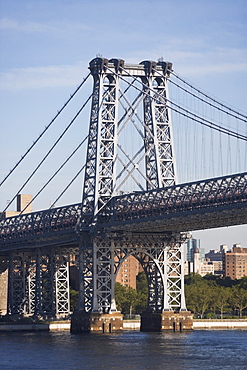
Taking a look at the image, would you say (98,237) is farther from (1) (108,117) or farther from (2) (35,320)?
(2) (35,320)

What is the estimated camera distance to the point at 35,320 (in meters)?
154

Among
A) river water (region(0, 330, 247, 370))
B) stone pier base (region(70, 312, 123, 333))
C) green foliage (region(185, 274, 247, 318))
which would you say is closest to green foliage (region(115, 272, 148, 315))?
green foliage (region(185, 274, 247, 318))

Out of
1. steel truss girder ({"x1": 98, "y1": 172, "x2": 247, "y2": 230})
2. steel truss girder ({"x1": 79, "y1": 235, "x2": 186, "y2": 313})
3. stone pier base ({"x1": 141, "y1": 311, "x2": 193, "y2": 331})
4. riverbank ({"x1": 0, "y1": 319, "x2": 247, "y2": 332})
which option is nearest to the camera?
steel truss girder ({"x1": 98, "y1": 172, "x2": 247, "y2": 230})

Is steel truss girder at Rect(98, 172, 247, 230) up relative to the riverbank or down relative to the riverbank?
Result: up

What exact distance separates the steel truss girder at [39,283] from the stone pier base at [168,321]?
80.7ft

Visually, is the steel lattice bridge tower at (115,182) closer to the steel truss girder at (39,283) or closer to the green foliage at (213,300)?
the steel truss girder at (39,283)

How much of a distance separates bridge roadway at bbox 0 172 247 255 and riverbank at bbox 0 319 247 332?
12006 mm

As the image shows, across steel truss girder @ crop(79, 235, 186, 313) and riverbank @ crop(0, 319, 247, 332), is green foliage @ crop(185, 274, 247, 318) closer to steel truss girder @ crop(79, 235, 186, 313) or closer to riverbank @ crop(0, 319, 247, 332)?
riverbank @ crop(0, 319, 247, 332)

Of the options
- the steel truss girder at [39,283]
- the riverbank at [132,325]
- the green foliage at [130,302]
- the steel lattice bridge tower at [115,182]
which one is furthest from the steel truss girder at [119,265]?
the green foliage at [130,302]

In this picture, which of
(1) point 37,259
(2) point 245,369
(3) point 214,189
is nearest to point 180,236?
(3) point 214,189

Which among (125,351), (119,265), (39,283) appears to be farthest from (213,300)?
(125,351)

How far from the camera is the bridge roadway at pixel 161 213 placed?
112812 millimetres

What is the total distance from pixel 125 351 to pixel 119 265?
29694 millimetres

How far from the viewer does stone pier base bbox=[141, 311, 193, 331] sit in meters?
134
